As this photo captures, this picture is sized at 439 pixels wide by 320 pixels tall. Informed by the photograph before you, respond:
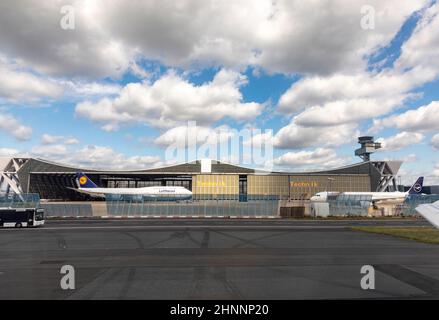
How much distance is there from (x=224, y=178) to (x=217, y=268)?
91.5m

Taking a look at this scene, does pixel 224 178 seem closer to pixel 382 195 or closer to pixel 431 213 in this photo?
pixel 382 195

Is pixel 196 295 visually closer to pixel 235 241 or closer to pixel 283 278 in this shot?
pixel 283 278

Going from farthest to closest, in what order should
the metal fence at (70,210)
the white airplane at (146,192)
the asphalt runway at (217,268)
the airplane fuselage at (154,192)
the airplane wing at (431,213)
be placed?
the white airplane at (146,192) < the airplane fuselage at (154,192) < the metal fence at (70,210) < the asphalt runway at (217,268) < the airplane wing at (431,213)

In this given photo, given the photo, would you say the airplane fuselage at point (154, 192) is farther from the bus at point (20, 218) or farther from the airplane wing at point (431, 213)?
the airplane wing at point (431, 213)

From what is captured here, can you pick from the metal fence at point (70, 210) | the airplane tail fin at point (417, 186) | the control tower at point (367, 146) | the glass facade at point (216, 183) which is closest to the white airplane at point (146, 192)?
the glass facade at point (216, 183)

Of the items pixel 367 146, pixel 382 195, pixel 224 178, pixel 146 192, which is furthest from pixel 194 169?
pixel 367 146

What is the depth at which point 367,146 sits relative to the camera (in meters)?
133

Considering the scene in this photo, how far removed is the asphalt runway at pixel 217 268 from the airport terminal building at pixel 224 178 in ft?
269

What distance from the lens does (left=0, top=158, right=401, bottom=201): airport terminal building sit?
10194 centimetres

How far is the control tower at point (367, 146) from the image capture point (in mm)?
132875

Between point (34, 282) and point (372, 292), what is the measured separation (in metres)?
11.0

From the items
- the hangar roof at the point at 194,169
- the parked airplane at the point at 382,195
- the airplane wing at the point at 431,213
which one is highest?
the hangar roof at the point at 194,169

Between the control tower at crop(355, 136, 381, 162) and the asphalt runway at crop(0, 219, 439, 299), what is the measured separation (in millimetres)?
120686

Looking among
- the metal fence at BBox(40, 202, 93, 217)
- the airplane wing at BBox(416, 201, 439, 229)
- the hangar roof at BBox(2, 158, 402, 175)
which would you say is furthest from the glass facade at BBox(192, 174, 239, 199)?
the airplane wing at BBox(416, 201, 439, 229)
